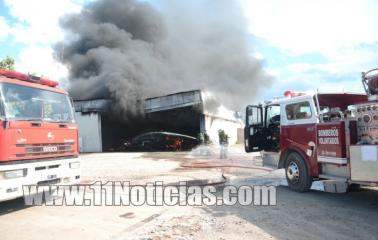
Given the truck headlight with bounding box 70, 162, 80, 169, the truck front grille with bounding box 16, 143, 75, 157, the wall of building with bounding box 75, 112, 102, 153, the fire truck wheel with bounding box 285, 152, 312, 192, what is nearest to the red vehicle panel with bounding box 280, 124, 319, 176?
the fire truck wheel with bounding box 285, 152, 312, 192

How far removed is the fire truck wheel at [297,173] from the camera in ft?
24.5

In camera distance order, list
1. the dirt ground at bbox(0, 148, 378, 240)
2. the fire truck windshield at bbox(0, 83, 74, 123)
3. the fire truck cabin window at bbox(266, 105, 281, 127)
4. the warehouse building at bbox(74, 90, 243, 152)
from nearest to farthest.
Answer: the dirt ground at bbox(0, 148, 378, 240) < the fire truck windshield at bbox(0, 83, 74, 123) < the fire truck cabin window at bbox(266, 105, 281, 127) < the warehouse building at bbox(74, 90, 243, 152)

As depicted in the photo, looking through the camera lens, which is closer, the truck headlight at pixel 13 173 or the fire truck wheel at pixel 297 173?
the truck headlight at pixel 13 173

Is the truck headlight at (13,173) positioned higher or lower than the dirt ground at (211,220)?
higher

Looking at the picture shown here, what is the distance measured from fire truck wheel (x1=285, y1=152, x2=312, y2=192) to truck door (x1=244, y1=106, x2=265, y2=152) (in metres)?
1.13

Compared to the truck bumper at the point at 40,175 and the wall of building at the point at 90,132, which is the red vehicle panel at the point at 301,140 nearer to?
the truck bumper at the point at 40,175

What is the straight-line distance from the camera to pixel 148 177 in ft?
34.4

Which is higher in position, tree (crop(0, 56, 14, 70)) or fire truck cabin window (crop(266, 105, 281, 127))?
tree (crop(0, 56, 14, 70))

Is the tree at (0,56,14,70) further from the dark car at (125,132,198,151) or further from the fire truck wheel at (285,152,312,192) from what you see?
the fire truck wheel at (285,152,312,192)

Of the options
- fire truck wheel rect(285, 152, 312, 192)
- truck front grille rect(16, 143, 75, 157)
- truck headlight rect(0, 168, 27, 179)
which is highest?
truck front grille rect(16, 143, 75, 157)

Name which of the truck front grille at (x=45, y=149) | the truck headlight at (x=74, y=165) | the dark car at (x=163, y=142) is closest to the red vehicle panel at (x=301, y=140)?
the truck headlight at (x=74, y=165)

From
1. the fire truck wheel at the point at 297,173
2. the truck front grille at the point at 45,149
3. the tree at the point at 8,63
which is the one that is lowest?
the fire truck wheel at the point at 297,173

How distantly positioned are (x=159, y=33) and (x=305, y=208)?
3063cm

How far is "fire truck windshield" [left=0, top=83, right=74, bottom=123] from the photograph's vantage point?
6203 mm
